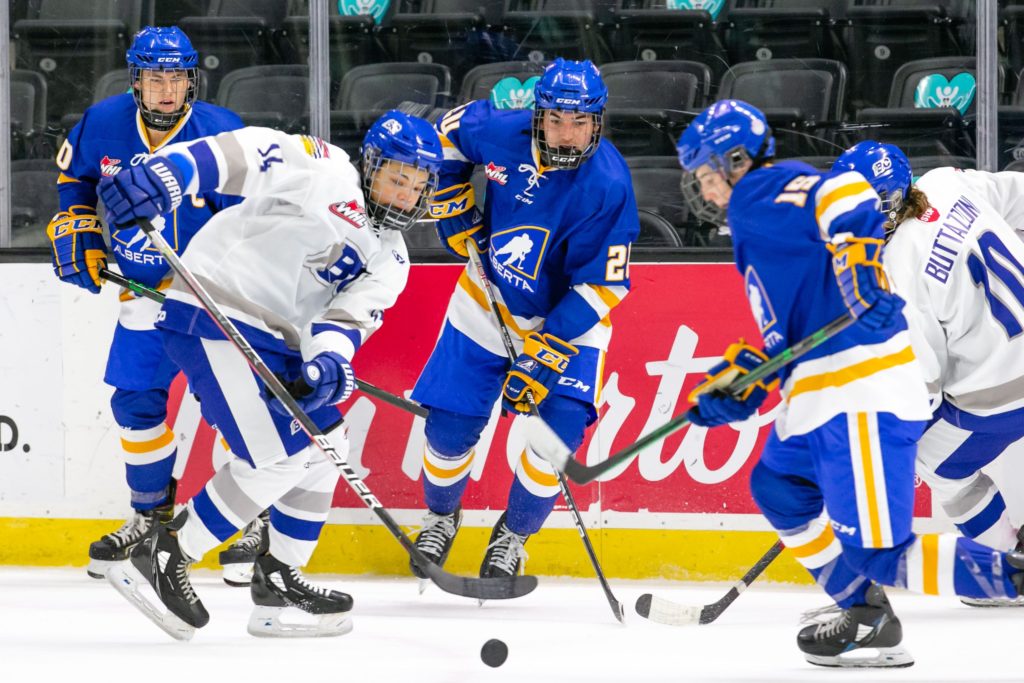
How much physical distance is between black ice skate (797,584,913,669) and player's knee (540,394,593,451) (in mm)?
859

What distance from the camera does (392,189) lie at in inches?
117

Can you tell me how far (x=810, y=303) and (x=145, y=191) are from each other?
1382 mm

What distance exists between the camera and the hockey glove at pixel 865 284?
2.31 meters

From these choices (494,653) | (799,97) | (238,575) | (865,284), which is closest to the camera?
(865,284)

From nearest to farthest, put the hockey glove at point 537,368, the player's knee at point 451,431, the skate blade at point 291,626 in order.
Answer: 1. the skate blade at point 291,626
2. the hockey glove at point 537,368
3. the player's knee at point 451,431

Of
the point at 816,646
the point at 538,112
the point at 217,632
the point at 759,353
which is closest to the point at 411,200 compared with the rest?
the point at 538,112

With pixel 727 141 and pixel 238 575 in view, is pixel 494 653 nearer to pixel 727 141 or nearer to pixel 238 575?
pixel 727 141

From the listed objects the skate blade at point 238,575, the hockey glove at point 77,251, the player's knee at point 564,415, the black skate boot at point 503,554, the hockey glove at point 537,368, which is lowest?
the skate blade at point 238,575

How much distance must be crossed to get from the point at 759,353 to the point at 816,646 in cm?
68

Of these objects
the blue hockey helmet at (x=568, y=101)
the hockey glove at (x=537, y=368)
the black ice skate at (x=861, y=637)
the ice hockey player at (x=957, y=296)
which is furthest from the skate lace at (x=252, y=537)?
the ice hockey player at (x=957, y=296)

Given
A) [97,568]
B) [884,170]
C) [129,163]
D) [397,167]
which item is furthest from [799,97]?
[97,568]

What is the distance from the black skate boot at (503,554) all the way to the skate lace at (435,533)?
0.42 ft

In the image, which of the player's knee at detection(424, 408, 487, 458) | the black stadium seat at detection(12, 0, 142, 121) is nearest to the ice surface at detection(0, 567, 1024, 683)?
the player's knee at detection(424, 408, 487, 458)

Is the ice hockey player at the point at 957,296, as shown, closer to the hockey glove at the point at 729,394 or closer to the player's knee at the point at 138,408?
the hockey glove at the point at 729,394
